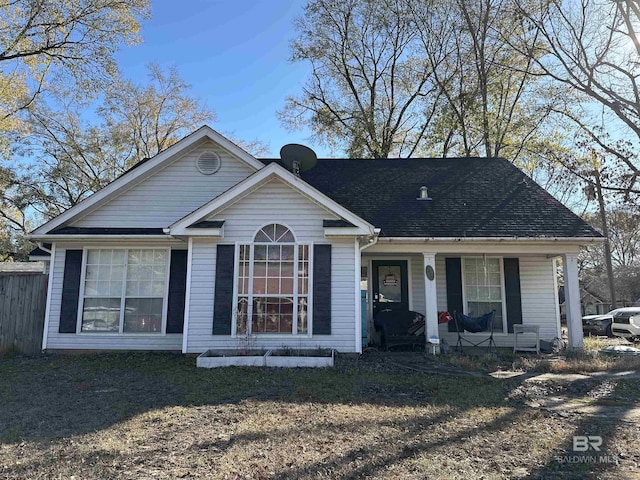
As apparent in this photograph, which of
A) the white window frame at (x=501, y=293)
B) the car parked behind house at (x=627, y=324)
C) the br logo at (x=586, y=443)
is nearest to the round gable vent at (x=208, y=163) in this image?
the white window frame at (x=501, y=293)

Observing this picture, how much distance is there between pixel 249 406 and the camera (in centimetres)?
550

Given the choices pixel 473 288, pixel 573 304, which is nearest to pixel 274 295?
pixel 473 288

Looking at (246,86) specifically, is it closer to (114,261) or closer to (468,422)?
(114,261)

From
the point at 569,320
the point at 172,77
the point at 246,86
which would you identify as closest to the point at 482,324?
the point at 569,320

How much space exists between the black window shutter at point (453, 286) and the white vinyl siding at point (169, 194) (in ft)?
18.2

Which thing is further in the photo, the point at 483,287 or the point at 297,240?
the point at 483,287

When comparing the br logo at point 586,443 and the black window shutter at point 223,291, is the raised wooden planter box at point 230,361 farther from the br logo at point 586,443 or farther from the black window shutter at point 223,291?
the br logo at point 586,443

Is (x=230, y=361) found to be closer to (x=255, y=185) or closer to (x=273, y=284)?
(x=273, y=284)

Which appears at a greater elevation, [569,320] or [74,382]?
[569,320]

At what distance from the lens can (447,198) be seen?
11.3m

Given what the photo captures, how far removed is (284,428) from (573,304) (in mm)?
7856

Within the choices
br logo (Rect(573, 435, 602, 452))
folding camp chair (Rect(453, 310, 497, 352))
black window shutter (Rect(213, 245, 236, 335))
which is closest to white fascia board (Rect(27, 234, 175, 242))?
black window shutter (Rect(213, 245, 236, 335))

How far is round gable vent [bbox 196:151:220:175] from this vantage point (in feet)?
33.9

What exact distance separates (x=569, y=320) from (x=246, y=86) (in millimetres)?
11815
